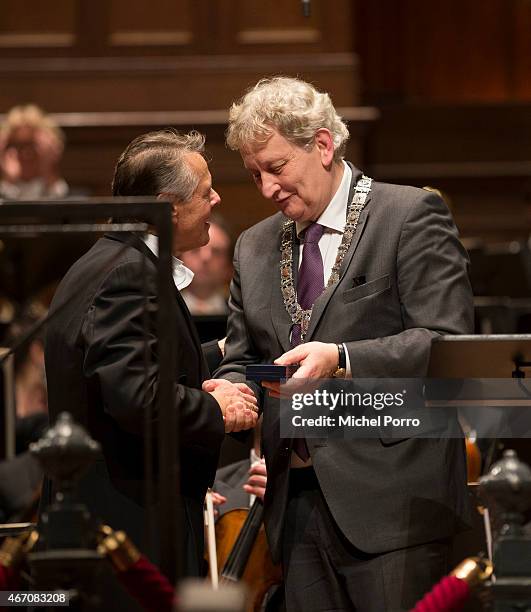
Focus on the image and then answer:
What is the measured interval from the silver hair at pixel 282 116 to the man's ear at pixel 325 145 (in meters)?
0.01

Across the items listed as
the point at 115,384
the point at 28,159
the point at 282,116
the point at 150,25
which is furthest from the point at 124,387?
the point at 150,25

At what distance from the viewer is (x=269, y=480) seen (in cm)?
301

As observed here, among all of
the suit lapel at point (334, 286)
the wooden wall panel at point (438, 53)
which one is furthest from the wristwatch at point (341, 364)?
the wooden wall panel at point (438, 53)

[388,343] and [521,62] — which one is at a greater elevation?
[521,62]

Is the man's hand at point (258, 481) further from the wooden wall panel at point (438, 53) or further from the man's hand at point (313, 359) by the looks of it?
the wooden wall panel at point (438, 53)

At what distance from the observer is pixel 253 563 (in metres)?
3.25

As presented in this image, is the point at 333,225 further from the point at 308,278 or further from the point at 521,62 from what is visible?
the point at 521,62

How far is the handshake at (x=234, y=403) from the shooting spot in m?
2.85

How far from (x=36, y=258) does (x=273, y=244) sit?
2.41 metres

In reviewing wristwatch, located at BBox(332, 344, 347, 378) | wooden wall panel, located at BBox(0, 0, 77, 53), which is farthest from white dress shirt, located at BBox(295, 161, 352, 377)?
wooden wall panel, located at BBox(0, 0, 77, 53)

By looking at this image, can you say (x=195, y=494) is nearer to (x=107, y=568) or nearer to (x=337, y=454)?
(x=337, y=454)

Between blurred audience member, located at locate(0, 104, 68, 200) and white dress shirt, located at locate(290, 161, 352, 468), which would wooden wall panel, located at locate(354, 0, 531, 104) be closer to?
blurred audience member, located at locate(0, 104, 68, 200)

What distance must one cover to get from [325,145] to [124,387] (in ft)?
3.07

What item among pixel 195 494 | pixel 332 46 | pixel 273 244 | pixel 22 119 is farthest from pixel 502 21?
pixel 195 494
